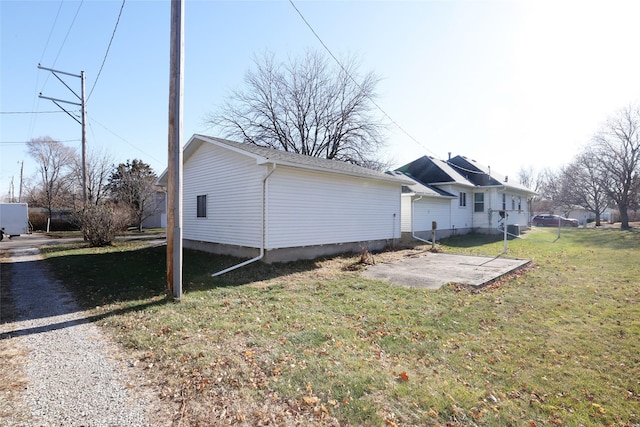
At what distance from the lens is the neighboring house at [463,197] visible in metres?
20.2

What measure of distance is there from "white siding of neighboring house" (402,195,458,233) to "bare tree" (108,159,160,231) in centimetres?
2154

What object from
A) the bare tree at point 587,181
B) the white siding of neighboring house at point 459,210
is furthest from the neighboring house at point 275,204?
the bare tree at point 587,181

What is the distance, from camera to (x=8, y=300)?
6.43m

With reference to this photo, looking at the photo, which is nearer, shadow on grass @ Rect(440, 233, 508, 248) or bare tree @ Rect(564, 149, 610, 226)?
shadow on grass @ Rect(440, 233, 508, 248)

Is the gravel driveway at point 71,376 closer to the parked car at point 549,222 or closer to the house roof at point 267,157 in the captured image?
the house roof at point 267,157

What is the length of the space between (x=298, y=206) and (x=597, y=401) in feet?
28.5

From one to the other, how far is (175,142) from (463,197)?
21.1 m

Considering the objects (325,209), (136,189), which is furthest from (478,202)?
(136,189)

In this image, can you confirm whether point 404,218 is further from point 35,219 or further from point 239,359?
point 35,219

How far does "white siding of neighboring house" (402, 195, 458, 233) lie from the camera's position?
1791 cm

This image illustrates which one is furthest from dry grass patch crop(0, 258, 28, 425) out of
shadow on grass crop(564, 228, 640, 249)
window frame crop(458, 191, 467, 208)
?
shadow on grass crop(564, 228, 640, 249)

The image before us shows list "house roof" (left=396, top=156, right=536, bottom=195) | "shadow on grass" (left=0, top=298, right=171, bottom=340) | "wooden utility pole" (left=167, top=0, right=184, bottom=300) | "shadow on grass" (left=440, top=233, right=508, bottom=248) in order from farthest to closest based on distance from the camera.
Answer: "house roof" (left=396, top=156, right=536, bottom=195) → "shadow on grass" (left=440, top=233, right=508, bottom=248) → "wooden utility pole" (left=167, top=0, right=184, bottom=300) → "shadow on grass" (left=0, top=298, right=171, bottom=340)

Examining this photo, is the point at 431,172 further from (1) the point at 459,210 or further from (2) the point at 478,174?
(2) the point at 478,174

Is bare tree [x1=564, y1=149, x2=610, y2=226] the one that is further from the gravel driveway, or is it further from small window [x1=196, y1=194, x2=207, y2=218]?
the gravel driveway
